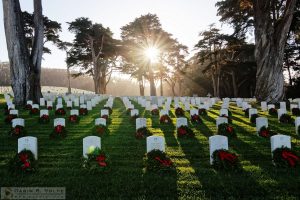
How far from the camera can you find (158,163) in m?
6.82

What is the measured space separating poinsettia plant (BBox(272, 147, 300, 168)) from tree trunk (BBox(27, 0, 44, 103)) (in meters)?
16.0

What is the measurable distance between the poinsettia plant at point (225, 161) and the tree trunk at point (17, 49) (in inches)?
596

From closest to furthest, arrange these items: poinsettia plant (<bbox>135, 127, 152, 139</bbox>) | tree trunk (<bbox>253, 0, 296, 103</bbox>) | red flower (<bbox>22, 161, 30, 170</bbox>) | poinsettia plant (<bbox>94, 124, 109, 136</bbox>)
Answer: red flower (<bbox>22, 161, 30, 170</bbox>)
poinsettia plant (<bbox>135, 127, 152, 139</bbox>)
poinsettia plant (<bbox>94, 124, 109, 136</bbox>)
tree trunk (<bbox>253, 0, 296, 103</bbox>)

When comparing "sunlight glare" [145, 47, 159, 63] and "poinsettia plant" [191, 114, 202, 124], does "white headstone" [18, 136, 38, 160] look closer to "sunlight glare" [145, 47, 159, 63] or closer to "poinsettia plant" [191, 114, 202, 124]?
"poinsettia plant" [191, 114, 202, 124]

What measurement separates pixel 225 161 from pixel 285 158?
4.60 feet

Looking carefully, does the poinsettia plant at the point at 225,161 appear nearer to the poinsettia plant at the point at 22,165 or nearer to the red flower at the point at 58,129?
the poinsettia plant at the point at 22,165

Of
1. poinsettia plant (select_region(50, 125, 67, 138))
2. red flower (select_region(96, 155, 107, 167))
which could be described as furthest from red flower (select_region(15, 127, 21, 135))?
red flower (select_region(96, 155, 107, 167))

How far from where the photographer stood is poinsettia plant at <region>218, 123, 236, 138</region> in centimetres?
1016

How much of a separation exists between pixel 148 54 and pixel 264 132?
28516 millimetres

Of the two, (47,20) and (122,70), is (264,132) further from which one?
(122,70)

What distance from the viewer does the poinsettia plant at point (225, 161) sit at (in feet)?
22.1

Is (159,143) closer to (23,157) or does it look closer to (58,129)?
(23,157)

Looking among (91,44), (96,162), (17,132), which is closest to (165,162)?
(96,162)

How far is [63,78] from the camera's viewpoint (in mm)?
93625
